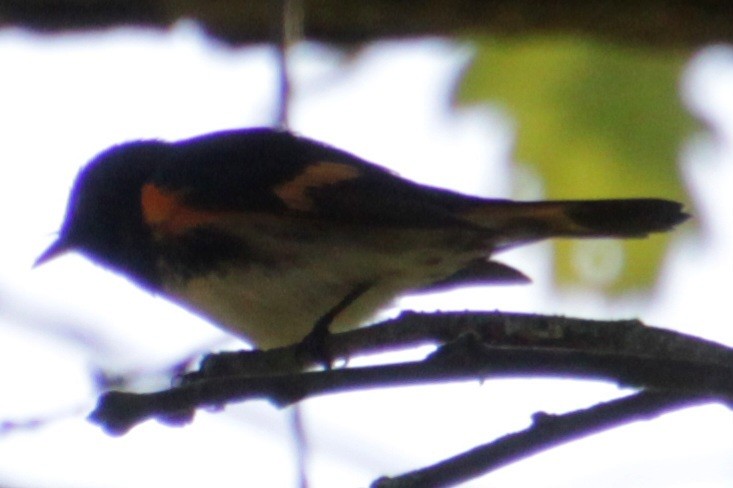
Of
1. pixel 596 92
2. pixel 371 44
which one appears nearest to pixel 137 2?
pixel 371 44

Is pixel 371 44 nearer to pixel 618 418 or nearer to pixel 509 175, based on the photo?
pixel 509 175

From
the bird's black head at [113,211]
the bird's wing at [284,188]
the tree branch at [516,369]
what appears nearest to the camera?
the tree branch at [516,369]

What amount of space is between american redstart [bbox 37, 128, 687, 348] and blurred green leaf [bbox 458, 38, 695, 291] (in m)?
0.40

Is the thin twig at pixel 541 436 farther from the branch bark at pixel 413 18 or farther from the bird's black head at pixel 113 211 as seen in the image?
the bird's black head at pixel 113 211

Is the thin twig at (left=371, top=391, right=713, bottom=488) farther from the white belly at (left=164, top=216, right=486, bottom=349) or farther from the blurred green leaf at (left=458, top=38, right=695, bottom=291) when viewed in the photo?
the blurred green leaf at (left=458, top=38, right=695, bottom=291)

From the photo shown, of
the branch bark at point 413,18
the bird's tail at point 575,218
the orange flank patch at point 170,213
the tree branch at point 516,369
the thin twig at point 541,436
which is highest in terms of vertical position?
the branch bark at point 413,18

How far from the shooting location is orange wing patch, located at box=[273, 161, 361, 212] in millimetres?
3424

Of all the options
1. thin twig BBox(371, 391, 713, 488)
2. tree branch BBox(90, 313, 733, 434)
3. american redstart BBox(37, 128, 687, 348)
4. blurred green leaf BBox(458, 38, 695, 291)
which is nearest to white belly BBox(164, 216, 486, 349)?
american redstart BBox(37, 128, 687, 348)

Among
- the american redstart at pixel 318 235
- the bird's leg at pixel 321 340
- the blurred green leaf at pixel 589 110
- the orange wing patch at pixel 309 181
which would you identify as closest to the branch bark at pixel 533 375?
the bird's leg at pixel 321 340

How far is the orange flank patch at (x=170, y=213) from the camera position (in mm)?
3432

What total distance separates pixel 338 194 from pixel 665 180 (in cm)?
101

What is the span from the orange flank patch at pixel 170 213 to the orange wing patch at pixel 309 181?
20cm

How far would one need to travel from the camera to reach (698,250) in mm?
3908

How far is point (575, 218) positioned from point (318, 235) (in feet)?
2.32
